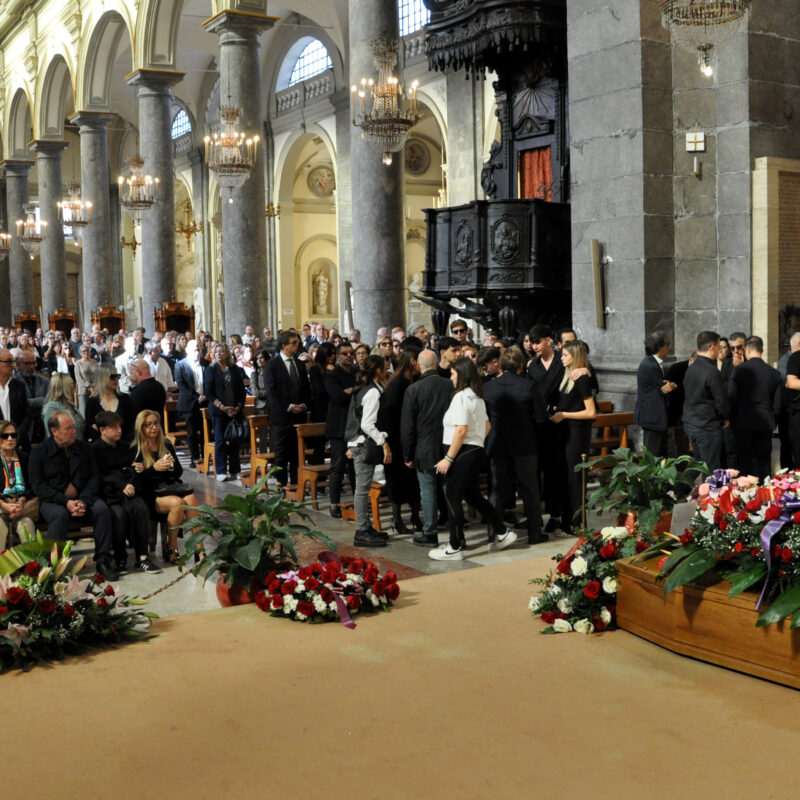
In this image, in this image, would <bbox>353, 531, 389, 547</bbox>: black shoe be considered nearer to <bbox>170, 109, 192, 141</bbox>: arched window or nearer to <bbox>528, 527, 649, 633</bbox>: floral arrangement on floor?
<bbox>528, 527, 649, 633</bbox>: floral arrangement on floor

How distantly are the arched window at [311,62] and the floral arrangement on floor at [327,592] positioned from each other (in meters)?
25.0

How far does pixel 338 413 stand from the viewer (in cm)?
912

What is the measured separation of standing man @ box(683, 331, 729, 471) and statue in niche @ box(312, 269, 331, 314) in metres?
25.3

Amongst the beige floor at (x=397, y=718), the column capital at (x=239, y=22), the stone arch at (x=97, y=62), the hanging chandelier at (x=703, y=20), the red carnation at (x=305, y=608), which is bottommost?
the beige floor at (x=397, y=718)

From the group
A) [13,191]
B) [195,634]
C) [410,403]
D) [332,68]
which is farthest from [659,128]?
[13,191]

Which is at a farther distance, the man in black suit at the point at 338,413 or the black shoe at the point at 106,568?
the man in black suit at the point at 338,413

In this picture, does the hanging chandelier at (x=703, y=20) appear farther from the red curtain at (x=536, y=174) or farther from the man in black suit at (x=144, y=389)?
the man in black suit at (x=144, y=389)

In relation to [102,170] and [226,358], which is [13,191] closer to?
[102,170]

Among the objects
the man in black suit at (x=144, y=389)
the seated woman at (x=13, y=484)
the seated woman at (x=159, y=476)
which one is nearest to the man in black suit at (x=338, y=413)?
the man in black suit at (x=144, y=389)

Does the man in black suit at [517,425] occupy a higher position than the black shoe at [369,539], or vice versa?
the man in black suit at [517,425]

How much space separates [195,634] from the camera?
13.6ft

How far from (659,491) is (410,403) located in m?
3.15

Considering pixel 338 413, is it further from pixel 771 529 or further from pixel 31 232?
pixel 31 232

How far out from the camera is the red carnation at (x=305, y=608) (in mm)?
4289
